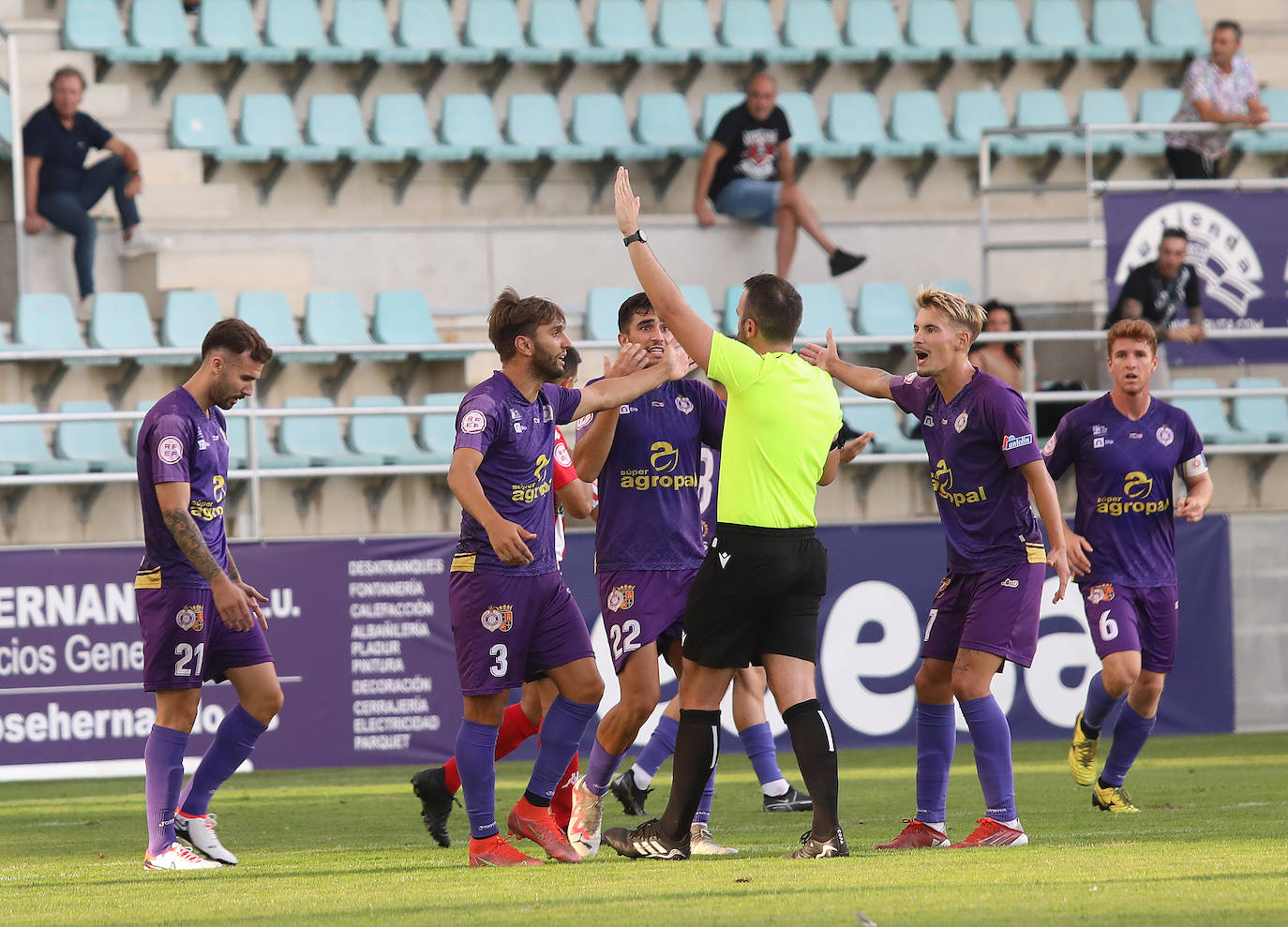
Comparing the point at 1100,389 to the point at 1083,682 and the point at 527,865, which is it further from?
the point at 527,865

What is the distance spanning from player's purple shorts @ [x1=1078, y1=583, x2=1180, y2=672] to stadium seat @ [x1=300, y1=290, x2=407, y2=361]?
7284mm

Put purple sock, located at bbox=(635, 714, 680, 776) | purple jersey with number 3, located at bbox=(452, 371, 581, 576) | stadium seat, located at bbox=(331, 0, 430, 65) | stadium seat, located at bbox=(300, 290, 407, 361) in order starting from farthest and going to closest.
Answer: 1. stadium seat, located at bbox=(331, 0, 430, 65)
2. stadium seat, located at bbox=(300, 290, 407, 361)
3. purple sock, located at bbox=(635, 714, 680, 776)
4. purple jersey with number 3, located at bbox=(452, 371, 581, 576)

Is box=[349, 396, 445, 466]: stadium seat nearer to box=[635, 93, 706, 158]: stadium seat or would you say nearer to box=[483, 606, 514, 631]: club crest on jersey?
box=[635, 93, 706, 158]: stadium seat

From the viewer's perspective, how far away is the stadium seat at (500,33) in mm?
17625

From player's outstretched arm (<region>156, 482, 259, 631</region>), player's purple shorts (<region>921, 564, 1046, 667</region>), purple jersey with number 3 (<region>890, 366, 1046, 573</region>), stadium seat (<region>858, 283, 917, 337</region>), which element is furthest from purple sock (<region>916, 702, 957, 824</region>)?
stadium seat (<region>858, 283, 917, 337</region>)

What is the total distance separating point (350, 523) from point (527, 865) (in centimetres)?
764

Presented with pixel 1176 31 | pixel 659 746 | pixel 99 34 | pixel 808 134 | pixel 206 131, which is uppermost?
pixel 1176 31

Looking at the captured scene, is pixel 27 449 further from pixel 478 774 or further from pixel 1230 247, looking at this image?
pixel 1230 247

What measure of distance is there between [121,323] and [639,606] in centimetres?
830

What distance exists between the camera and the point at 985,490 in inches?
276

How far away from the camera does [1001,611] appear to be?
22.7 feet

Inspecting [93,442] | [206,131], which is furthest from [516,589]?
[206,131]

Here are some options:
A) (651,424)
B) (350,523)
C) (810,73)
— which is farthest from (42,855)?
(810,73)

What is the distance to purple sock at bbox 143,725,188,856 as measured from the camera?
7156 millimetres
